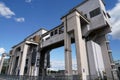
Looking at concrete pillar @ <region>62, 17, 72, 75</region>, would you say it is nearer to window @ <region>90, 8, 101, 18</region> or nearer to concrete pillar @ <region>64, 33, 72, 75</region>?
concrete pillar @ <region>64, 33, 72, 75</region>

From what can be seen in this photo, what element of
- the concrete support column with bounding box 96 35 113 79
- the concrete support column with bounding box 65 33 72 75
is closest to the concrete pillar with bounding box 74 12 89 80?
the concrete support column with bounding box 65 33 72 75

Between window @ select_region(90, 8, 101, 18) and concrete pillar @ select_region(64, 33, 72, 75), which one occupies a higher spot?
window @ select_region(90, 8, 101, 18)

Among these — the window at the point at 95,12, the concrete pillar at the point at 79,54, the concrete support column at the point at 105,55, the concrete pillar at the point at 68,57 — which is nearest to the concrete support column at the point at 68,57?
the concrete pillar at the point at 68,57

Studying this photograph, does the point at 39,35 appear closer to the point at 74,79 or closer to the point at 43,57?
the point at 43,57

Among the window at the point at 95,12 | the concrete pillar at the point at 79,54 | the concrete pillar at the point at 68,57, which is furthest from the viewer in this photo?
the window at the point at 95,12

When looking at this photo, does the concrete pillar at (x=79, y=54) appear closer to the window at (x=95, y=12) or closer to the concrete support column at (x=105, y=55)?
the window at (x=95, y=12)

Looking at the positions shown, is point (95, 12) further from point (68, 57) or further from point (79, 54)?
point (68, 57)

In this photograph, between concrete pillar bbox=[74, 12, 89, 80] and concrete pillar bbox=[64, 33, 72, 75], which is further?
concrete pillar bbox=[64, 33, 72, 75]

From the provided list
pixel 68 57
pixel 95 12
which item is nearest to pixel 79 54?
pixel 68 57

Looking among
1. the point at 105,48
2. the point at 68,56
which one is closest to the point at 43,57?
the point at 68,56

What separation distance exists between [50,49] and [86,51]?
13.5 metres

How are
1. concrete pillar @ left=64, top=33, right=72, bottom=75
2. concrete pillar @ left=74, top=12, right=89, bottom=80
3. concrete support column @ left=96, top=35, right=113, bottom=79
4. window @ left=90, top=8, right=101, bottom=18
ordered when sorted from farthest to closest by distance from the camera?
window @ left=90, top=8, right=101, bottom=18
concrete support column @ left=96, top=35, right=113, bottom=79
concrete pillar @ left=64, top=33, right=72, bottom=75
concrete pillar @ left=74, top=12, right=89, bottom=80

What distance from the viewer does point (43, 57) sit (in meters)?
32.2

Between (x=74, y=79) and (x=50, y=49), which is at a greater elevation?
(x=50, y=49)
